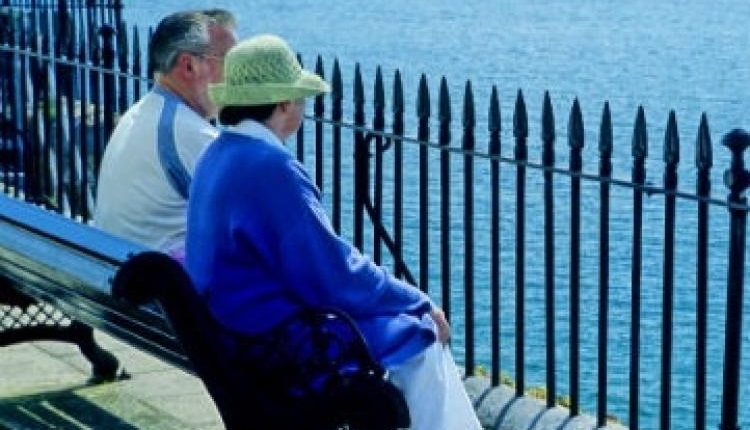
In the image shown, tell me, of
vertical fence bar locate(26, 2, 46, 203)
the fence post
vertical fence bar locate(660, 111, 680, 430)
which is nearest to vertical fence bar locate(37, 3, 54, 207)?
vertical fence bar locate(26, 2, 46, 203)

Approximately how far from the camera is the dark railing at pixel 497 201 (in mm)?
5410

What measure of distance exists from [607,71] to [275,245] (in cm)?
3969

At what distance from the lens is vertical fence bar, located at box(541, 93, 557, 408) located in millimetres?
5719

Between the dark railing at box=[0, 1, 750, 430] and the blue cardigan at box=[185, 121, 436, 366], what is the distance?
1081 mm

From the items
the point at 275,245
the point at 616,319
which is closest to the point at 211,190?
the point at 275,245

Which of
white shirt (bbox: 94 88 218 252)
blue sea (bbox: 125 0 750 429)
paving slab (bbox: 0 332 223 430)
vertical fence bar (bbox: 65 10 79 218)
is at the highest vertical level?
white shirt (bbox: 94 88 218 252)

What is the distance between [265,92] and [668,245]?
1.39 meters

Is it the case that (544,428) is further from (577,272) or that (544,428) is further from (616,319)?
(616,319)

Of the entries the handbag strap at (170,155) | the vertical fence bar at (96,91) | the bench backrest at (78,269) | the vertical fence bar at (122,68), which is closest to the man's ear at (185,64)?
the handbag strap at (170,155)

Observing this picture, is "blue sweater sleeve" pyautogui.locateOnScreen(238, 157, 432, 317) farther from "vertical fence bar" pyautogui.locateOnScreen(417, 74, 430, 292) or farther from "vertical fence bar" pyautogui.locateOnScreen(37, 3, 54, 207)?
"vertical fence bar" pyautogui.locateOnScreen(37, 3, 54, 207)

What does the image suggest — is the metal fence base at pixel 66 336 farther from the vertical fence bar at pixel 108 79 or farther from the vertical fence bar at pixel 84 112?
the vertical fence bar at pixel 84 112

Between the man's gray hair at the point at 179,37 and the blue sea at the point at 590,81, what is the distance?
152 cm

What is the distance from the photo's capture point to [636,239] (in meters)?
5.54

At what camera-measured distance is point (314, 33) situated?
2344 inches
